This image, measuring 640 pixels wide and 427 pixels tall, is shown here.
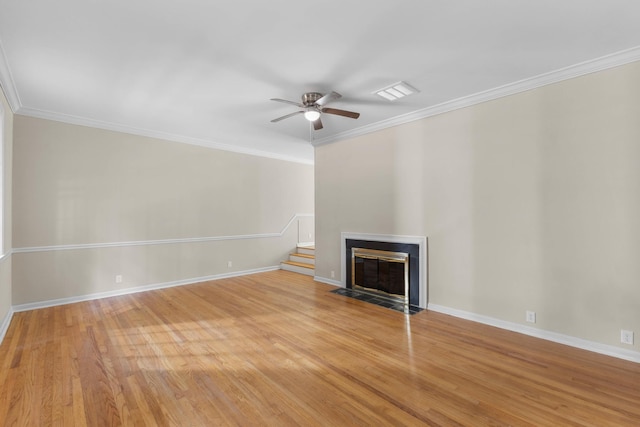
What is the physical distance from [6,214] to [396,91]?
4.98 m

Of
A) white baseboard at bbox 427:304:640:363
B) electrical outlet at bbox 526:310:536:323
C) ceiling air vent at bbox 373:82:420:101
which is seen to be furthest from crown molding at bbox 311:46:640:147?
white baseboard at bbox 427:304:640:363

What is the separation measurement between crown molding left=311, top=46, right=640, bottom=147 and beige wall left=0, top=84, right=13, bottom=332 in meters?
4.69

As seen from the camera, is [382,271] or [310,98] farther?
[382,271]

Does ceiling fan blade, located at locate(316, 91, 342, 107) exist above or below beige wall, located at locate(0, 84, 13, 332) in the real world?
above

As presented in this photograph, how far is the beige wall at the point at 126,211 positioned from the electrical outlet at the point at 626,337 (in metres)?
5.77

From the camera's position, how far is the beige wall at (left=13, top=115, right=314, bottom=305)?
408 cm

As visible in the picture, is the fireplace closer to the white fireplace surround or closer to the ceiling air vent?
the white fireplace surround

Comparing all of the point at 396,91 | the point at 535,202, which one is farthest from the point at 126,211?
the point at 535,202

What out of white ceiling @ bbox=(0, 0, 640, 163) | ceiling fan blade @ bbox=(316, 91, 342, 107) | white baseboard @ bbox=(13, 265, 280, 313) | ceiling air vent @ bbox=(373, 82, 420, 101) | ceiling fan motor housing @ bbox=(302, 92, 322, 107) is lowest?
white baseboard @ bbox=(13, 265, 280, 313)

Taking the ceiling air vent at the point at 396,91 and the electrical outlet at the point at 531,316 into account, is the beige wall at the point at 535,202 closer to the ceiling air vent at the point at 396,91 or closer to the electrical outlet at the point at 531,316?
the electrical outlet at the point at 531,316

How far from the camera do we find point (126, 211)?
4863mm

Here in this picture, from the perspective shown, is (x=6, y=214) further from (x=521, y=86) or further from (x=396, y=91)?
(x=521, y=86)

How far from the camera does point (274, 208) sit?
7004 millimetres

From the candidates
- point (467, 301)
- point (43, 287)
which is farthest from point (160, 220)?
point (467, 301)
